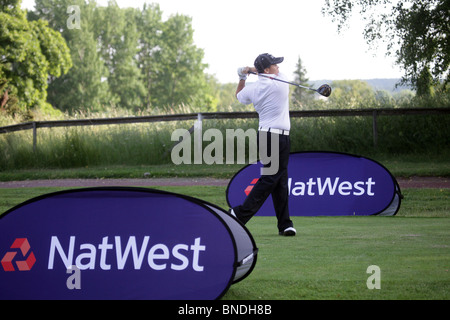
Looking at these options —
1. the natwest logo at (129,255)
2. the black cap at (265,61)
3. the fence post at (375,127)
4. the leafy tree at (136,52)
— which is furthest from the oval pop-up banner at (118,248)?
the leafy tree at (136,52)

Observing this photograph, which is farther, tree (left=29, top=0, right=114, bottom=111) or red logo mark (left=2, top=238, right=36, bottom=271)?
tree (left=29, top=0, right=114, bottom=111)

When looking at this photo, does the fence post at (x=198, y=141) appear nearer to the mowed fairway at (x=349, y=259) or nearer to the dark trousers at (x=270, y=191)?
the mowed fairway at (x=349, y=259)

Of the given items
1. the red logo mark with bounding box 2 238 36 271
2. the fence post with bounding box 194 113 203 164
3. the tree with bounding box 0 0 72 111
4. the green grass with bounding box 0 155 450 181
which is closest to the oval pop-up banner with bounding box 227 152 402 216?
the red logo mark with bounding box 2 238 36 271

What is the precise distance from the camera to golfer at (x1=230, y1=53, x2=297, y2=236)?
6980mm

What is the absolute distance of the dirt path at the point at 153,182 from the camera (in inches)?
525

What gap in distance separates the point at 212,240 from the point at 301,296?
0.70 meters

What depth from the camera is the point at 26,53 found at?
137ft

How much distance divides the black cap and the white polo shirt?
0.43 feet

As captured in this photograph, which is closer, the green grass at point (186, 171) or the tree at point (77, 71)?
the green grass at point (186, 171)

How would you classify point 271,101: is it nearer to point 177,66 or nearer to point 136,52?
point 177,66

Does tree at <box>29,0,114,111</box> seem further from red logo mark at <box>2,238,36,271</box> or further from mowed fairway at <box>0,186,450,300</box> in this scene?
red logo mark at <box>2,238,36,271</box>

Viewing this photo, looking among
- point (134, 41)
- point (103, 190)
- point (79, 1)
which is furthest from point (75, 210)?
point (134, 41)

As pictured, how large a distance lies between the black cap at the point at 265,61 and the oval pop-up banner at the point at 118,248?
10.5 ft

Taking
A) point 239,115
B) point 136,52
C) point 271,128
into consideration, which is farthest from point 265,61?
point 136,52
